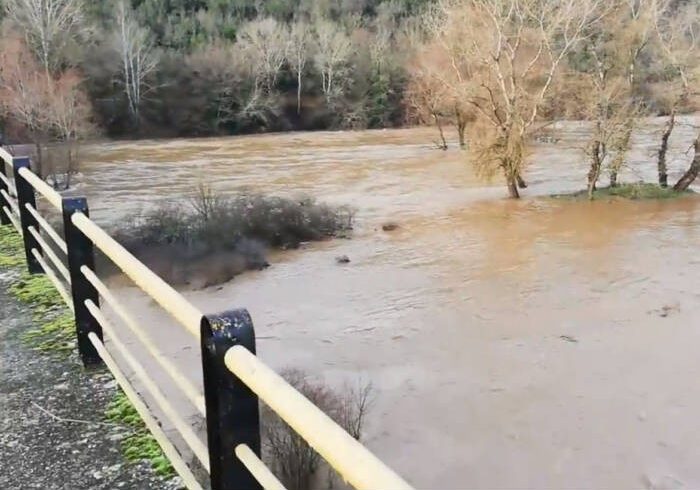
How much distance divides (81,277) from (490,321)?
41.2 feet

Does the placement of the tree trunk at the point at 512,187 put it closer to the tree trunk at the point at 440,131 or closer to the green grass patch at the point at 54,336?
the tree trunk at the point at 440,131

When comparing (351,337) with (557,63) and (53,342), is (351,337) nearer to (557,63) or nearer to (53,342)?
(53,342)

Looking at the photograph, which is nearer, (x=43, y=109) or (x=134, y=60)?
(x=43, y=109)

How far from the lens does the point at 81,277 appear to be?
2922mm

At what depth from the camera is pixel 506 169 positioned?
26047 millimetres

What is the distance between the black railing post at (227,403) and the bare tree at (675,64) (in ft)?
92.5

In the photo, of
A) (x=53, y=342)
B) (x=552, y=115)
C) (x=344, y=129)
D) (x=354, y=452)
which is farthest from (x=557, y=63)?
(x=354, y=452)

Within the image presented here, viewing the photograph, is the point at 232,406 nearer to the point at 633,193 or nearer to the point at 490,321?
the point at 490,321

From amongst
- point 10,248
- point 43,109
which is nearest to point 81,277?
point 10,248

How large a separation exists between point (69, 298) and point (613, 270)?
1657cm

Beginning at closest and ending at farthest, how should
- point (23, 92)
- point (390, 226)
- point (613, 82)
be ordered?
point (390, 226), point (613, 82), point (23, 92)

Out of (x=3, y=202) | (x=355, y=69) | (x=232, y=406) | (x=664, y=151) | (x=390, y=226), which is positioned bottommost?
(x=390, y=226)

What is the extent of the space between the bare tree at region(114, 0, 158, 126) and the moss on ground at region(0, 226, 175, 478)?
3895 cm

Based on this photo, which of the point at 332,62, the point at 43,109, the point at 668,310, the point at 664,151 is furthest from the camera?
the point at 332,62
